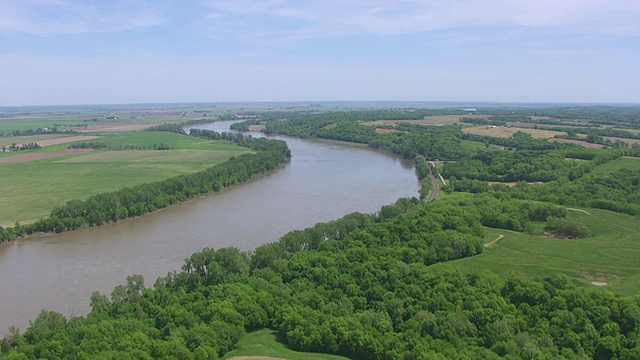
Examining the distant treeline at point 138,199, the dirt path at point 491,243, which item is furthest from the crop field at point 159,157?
the dirt path at point 491,243

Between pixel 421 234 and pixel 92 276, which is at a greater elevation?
pixel 421 234

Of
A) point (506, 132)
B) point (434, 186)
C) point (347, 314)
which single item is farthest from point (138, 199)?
point (506, 132)

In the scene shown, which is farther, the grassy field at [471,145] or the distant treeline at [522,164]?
the grassy field at [471,145]

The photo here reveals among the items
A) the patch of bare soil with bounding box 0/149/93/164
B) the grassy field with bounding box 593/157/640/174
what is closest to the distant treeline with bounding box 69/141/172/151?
the patch of bare soil with bounding box 0/149/93/164

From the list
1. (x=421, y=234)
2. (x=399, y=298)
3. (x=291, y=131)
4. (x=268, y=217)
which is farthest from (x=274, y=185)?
(x=291, y=131)

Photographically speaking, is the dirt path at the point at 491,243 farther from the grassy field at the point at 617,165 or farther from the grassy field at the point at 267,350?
the grassy field at the point at 617,165

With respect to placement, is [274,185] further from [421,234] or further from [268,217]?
[421,234]

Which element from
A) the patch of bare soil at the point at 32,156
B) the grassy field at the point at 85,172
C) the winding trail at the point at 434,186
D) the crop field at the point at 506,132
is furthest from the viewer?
the crop field at the point at 506,132
